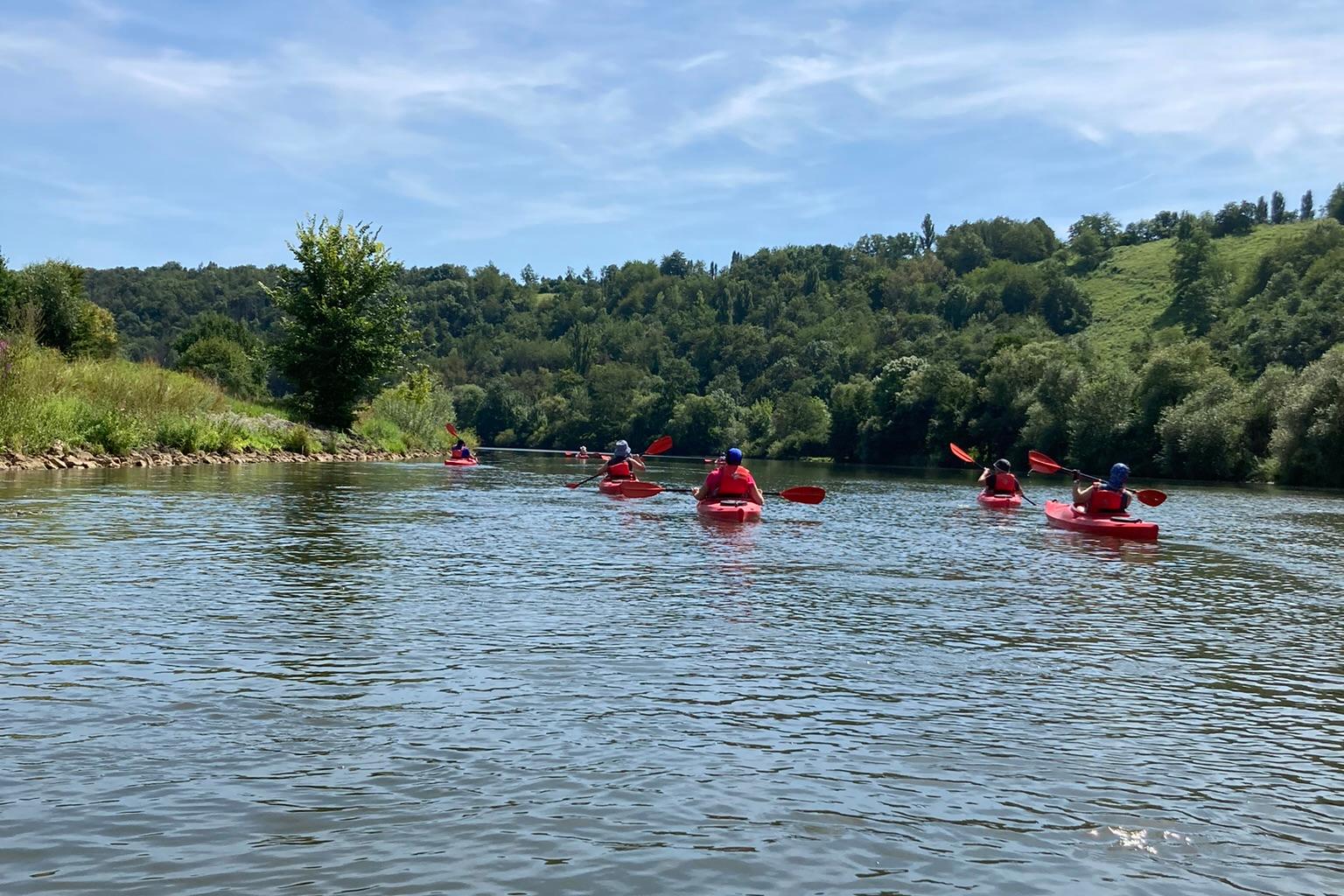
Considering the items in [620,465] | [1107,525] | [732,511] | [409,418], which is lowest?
[1107,525]

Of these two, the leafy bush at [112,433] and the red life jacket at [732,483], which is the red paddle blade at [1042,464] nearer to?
the red life jacket at [732,483]

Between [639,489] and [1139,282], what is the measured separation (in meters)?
139

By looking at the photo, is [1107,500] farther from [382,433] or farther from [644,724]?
[382,433]

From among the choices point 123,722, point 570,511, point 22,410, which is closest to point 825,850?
point 123,722

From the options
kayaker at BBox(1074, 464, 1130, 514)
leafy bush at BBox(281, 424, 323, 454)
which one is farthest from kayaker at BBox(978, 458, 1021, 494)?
leafy bush at BBox(281, 424, 323, 454)

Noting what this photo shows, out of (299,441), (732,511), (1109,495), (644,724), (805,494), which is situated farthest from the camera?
(299,441)

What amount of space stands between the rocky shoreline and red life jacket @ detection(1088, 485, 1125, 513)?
89.1 feet

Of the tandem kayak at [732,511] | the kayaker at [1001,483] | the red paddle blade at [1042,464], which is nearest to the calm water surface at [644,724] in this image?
the tandem kayak at [732,511]

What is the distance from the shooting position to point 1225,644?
12.8 metres

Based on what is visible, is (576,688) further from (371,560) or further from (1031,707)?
(371,560)

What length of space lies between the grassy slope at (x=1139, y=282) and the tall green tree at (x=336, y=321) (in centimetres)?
8973

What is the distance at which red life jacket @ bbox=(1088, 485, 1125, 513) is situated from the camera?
25688 millimetres

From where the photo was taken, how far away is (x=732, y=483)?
27.2 m

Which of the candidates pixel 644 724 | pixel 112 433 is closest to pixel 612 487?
pixel 112 433
